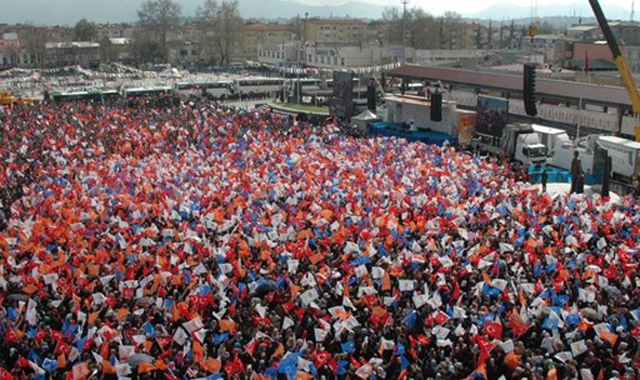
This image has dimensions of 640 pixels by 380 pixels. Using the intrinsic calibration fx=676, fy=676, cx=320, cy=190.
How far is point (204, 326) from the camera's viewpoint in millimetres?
8211

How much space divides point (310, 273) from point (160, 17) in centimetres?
7853

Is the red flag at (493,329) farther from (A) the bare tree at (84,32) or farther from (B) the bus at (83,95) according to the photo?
(A) the bare tree at (84,32)

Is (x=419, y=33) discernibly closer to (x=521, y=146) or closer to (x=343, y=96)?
(x=343, y=96)

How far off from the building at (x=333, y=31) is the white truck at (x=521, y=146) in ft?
213

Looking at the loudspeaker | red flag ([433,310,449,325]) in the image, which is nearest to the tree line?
the loudspeaker

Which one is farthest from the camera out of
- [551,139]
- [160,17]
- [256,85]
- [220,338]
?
[160,17]

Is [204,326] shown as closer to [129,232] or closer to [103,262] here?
[103,262]

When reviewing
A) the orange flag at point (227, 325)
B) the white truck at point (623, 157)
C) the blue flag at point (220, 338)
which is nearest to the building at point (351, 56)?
the white truck at point (623, 157)

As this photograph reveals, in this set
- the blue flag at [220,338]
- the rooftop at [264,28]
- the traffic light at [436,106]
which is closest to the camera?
the blue flag at [220,338]

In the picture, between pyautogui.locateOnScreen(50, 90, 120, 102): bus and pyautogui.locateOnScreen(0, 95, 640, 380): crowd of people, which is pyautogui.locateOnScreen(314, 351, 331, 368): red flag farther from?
pyautogui.locateOnScreen(50, 90, 120, 102): bus

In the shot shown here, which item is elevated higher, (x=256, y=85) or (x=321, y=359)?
(x=256, y=85)

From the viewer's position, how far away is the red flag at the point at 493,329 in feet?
25.4

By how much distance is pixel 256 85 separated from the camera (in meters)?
43.6

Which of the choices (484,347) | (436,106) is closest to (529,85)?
(436,106)
